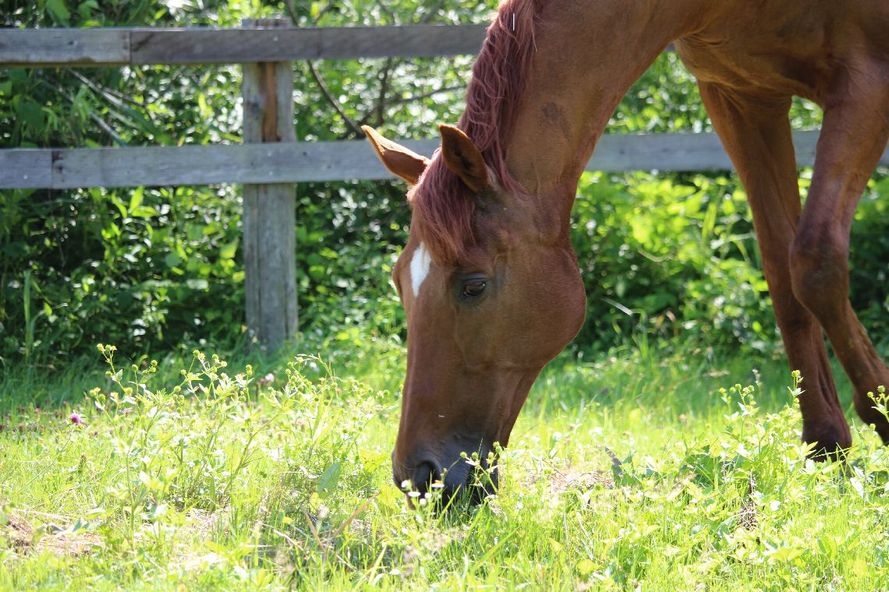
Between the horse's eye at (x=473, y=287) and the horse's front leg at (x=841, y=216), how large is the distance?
3.44 ft

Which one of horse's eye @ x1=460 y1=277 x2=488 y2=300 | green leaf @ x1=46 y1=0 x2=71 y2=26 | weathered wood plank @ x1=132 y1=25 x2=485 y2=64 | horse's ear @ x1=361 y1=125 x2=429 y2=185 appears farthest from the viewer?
green leaf @ x1=46 y1=0 x2=71 y2=26

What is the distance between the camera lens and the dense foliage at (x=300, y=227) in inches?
226

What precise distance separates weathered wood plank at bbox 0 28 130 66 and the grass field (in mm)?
2171

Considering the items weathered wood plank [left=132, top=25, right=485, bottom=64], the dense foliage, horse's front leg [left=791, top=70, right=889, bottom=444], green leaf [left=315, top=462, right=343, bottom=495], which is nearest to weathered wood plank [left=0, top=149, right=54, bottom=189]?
the dense foliage

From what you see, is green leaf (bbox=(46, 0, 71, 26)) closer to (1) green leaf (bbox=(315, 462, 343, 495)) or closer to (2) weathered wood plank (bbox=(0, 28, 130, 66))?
(2) weathered wood plank (bbox=(0, 28, 130, 66))

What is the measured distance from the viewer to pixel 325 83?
713 cm

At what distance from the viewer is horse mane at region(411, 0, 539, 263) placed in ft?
9.18

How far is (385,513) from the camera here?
2871 millimetres

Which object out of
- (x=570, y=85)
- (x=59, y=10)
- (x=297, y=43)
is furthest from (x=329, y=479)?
(x=59, y=10)

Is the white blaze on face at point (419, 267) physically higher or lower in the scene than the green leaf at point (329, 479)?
higher

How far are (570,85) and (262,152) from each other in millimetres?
3021

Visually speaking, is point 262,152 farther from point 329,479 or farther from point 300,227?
point 329,479

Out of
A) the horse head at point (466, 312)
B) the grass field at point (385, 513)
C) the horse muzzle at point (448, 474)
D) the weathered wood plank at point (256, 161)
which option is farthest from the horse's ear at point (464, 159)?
the weathered wood plank at point (256, 161)

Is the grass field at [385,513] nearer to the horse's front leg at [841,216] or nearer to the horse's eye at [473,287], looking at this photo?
the horse's front leg at [841,216]
